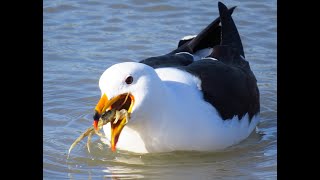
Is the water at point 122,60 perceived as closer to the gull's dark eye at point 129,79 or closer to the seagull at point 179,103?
the seagull at point 179,103

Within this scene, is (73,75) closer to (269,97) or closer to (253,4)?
(269,97)

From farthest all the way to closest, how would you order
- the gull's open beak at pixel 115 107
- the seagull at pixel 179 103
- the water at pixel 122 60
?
the water at pixel 122 60, the seagull at pixel 179 103, the gull's open beak at pixel 115 107

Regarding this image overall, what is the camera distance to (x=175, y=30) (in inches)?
357

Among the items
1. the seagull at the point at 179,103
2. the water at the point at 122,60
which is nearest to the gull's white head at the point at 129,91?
the seagull at the point at 179,103

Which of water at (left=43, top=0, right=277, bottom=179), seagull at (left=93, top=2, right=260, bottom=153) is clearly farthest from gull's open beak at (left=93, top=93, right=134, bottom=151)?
water at (left=43, top=0, right=277, bottom=179)

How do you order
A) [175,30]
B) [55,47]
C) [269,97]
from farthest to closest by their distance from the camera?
[175,30]
[55,47]
[269,97]

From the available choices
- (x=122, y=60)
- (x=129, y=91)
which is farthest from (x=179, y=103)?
(x=122, y=60)

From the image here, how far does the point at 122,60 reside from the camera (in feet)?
26.7

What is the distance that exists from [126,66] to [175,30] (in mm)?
3793

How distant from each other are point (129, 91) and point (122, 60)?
2887 mm

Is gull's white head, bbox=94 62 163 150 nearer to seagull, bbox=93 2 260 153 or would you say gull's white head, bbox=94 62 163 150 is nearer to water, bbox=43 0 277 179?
seagull, bbox=93 2 260 153

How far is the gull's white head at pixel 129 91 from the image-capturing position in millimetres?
5199
